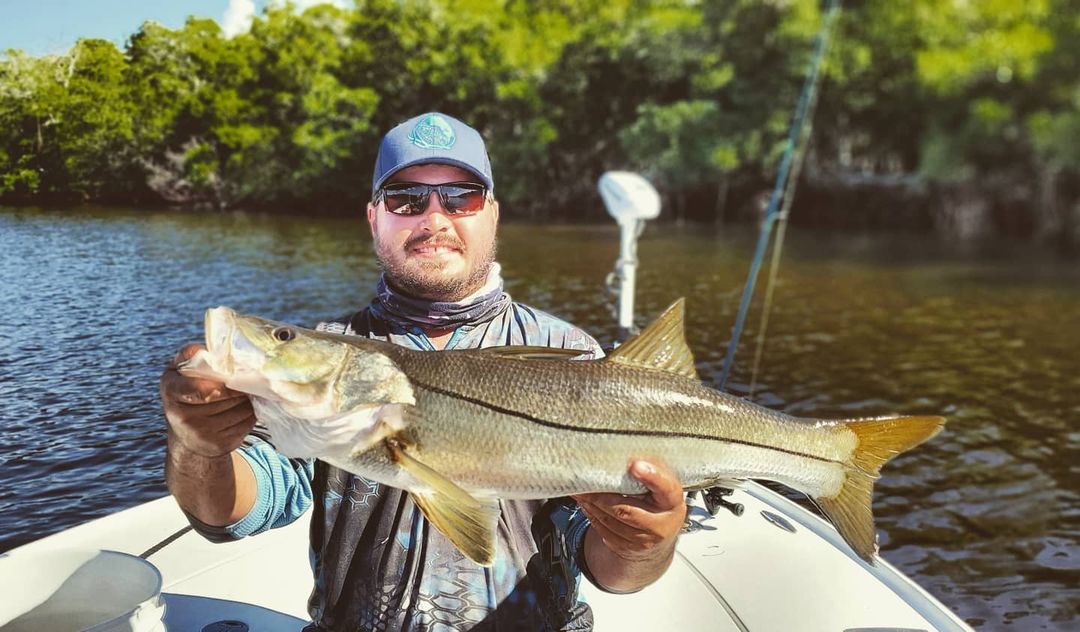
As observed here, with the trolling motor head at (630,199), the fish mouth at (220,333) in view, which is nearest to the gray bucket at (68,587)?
the fish mouth at (220,333)

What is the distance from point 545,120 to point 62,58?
3501 cm

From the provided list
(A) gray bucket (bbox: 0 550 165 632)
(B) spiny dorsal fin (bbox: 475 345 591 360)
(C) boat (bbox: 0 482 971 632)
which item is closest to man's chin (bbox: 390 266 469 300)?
(B) spiny dorsal fin (bbox: 475 345 591 360)

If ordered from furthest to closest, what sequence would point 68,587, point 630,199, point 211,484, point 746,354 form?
point 746,354 < point 630,199 < point 68,587 < point 211,484

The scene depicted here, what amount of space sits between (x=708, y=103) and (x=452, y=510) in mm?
34360

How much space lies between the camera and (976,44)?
92.8 ft

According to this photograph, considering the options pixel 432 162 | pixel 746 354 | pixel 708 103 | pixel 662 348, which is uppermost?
pixel 708 103

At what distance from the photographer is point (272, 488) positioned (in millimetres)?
2482

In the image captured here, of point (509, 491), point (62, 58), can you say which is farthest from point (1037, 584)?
point (62, 58)

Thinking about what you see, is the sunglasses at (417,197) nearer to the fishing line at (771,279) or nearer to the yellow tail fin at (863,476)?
the yellow tail fin at (863,476)

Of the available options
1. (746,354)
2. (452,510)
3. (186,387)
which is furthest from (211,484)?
(746,354)

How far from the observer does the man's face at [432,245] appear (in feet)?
9.21

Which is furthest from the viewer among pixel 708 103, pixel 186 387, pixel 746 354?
pixel 708 103

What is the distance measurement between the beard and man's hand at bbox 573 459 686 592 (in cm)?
90

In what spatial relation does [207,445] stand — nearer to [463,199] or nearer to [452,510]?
[452,510]
